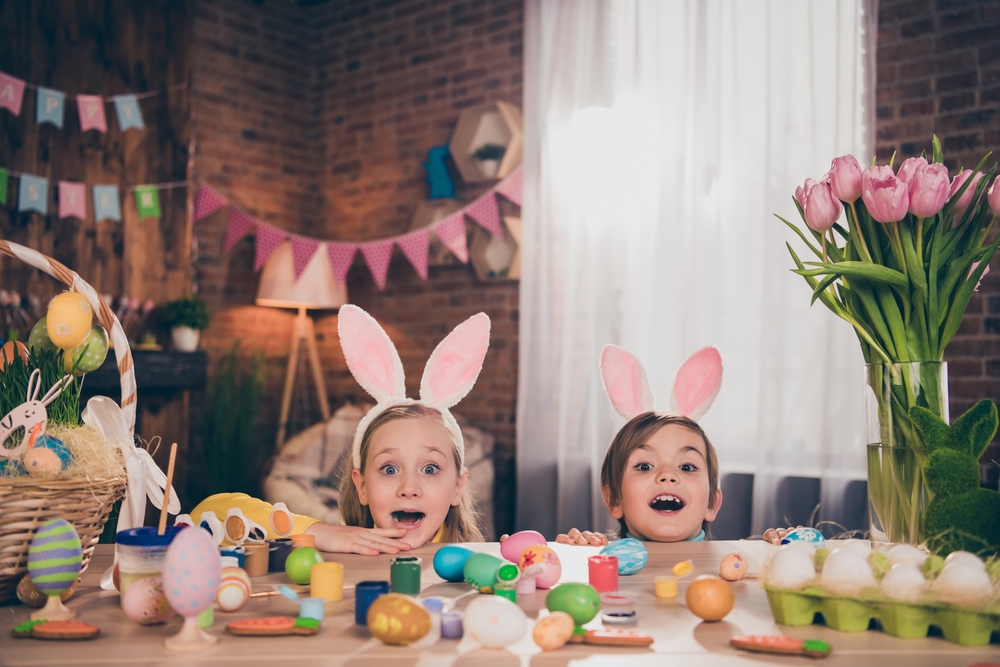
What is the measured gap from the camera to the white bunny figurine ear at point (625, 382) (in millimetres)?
1749

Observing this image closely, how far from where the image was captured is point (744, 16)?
3.40 m

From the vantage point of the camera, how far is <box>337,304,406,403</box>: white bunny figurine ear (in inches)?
62.7

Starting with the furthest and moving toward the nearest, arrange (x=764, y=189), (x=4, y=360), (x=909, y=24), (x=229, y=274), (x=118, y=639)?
(x=229, y=274), (x=764, y=189), (x=909, y=24), (x=4, y=360), (x=118, y=639)

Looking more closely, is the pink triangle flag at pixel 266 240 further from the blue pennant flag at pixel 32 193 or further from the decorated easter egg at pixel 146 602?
the decorated easter egg at pixel 146 602

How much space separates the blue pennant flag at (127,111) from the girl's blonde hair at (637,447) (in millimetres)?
3091

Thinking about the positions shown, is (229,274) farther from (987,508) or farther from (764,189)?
(987,508)

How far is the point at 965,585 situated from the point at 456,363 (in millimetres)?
979

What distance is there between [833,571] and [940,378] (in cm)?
44

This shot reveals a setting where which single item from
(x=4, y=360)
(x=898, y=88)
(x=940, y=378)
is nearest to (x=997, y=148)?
(x=898, y=88)

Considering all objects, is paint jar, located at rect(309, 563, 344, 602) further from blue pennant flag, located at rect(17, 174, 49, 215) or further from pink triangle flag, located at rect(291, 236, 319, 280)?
pink triangle flag, located at rect(291, 236, 319, 280)

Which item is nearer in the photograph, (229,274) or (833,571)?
(833,571)

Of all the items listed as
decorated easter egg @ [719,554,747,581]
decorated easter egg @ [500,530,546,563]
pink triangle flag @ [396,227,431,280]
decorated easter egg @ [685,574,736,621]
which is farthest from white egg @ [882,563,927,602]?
pink triangle flag @ [396,227,431,280]

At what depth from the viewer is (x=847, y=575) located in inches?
33.5

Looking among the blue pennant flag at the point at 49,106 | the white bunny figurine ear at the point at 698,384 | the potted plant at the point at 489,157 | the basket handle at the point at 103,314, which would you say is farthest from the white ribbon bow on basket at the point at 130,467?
the potted plant at the point at 489,157
